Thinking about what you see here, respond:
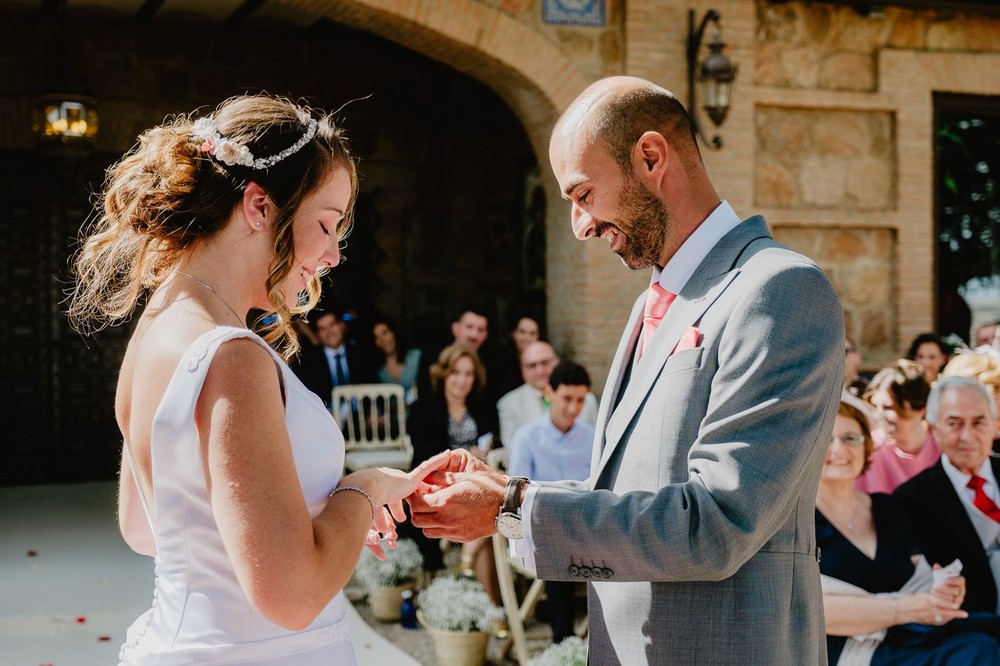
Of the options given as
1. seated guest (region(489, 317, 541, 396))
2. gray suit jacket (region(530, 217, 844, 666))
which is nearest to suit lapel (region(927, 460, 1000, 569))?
gray suit jacket (region(530, 217, 844, 666))

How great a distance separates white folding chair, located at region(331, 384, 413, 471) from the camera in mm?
7742

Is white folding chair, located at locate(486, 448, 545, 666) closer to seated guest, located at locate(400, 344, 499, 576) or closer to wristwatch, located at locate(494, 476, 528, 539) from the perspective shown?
seated guest, located at locate(400, 344, 499, 576)

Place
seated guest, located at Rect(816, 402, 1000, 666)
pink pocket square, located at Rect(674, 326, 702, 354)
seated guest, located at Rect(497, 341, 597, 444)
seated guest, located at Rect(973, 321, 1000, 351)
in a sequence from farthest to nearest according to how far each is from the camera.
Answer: seated guest, located at Rect(973, 321, 1000, 351) → seated guest, located at Rect(497, 341, 597, 444) → seated guest, located at Rect(816, 402, 1000, 666) → pink pocket square, located at Rect(674, 326, 702, 354)

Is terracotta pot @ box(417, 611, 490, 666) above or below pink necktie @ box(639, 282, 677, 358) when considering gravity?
below

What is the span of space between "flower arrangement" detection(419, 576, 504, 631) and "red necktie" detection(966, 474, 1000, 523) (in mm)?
2121

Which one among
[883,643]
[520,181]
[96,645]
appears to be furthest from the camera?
[520,181]

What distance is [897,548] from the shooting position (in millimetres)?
3555

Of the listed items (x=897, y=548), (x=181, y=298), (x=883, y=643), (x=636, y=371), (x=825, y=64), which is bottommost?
(x=883, y=643)

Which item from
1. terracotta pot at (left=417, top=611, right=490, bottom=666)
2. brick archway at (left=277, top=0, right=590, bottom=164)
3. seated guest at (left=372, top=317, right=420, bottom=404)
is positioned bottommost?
terracotta pot at (left=417, top=611, right=490, bottom=666)

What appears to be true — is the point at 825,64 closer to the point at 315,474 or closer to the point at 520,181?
the point at 520,181

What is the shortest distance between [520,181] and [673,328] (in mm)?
8188

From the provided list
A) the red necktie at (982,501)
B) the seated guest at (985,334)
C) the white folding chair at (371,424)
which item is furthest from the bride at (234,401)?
the seated guest at (985,334)

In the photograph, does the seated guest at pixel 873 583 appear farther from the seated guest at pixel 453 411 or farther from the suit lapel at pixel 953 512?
the seated guest at pixel 453 411

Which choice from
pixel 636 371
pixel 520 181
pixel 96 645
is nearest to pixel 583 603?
pixel 96 645
